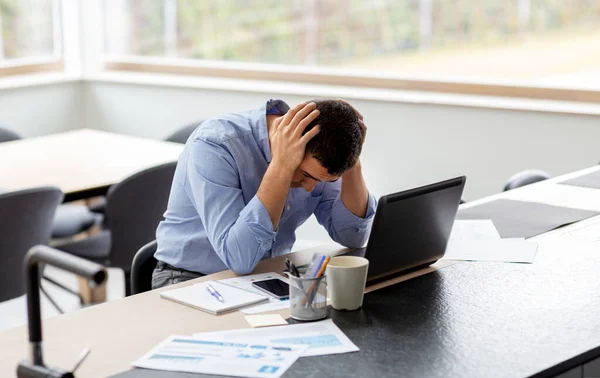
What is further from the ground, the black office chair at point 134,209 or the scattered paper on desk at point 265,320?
the scattered paper on desk at point 265,320

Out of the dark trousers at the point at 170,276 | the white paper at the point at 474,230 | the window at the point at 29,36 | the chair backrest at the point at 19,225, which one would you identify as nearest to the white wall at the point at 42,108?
the window at the point at 29,36

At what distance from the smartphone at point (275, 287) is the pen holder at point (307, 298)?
132 millimetres

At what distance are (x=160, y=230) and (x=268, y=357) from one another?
820 millimetres

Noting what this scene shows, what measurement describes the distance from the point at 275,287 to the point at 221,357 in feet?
1.30

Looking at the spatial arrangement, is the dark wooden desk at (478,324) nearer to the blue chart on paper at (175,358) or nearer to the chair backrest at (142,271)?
the blue chart on paper at (175,358)

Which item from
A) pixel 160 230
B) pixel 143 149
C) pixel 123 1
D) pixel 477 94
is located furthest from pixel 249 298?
pixel 123 1

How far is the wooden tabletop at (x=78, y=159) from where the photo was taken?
3428 millimetres

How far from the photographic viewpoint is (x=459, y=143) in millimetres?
4277

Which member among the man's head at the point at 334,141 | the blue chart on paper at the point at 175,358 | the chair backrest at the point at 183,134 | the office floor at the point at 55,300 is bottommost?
the office floor at the point at 55,300

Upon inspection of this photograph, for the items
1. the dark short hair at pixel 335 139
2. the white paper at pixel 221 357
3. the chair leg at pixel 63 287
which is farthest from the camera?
the chair leg at pixel 63 287

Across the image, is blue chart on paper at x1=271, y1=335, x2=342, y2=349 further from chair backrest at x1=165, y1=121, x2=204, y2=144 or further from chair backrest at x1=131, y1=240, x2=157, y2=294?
chair backrest at x1=165, y1=121, x2=204, y2=144

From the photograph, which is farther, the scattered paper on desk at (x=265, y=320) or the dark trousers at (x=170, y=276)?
the dark trousers at (x=170, y=276)

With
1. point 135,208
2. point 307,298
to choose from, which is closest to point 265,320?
point 307,298

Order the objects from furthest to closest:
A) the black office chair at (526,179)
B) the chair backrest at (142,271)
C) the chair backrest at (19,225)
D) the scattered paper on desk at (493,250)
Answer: the black office chair at (526,179)
the chair backrest at (19,225)
the chair backrest at (142,271)
the scattered paper on desk at (493,250)
